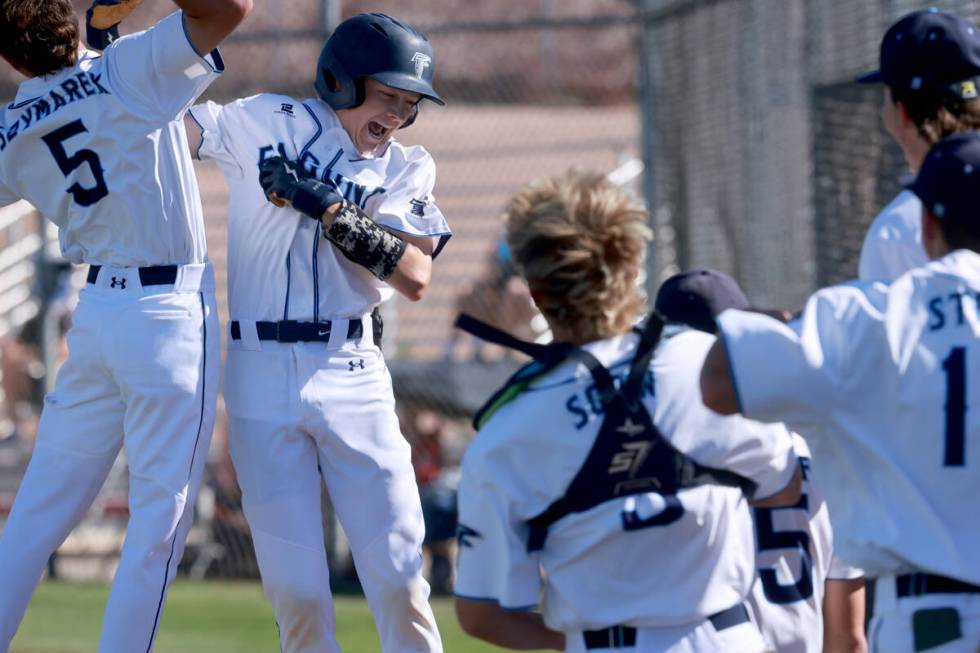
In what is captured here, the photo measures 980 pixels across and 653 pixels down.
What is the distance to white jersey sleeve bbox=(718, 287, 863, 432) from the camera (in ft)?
8.67

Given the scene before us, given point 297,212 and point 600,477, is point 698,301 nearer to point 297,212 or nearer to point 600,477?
point 600,477

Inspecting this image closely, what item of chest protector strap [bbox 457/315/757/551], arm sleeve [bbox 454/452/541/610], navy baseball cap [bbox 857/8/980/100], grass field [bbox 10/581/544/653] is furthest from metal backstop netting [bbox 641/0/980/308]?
arm sleeve [bbox 454/452/541/610]

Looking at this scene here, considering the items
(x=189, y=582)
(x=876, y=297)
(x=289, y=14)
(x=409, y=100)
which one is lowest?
(x=189, y=582)

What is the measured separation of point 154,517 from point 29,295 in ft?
29.0

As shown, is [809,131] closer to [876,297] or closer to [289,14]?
[876,297]

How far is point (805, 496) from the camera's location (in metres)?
3.56

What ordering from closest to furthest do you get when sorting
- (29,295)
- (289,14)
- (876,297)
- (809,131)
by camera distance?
(876,297) → (809,131) → (29,295) → (289,14)

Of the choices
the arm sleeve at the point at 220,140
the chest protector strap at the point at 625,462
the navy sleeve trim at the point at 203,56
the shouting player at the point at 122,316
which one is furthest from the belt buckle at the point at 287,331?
the chest protector strap at the point at 625,462

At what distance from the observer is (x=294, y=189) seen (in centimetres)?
409

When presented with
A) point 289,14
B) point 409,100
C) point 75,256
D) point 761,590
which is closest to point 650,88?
point 409,100

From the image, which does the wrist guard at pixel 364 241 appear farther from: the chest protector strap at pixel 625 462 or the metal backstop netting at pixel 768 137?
the metal backstop netting at pixel 768 137

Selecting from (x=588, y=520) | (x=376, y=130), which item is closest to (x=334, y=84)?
(x=376, y=130)

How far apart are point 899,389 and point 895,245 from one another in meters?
0.99

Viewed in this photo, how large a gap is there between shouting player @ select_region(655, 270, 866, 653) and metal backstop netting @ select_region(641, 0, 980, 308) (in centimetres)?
290
